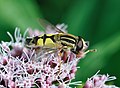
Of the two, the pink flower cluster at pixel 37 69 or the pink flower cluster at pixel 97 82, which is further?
the pink flower cluster at pixel 97 82

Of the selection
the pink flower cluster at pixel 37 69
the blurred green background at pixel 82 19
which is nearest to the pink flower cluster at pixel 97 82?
the pink flower cluster at pixel 37 69

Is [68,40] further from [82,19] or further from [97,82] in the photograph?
[82,19]

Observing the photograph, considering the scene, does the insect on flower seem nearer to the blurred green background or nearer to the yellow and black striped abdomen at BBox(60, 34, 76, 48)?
the yellow and black striped abdomen at BBox(60, 34, 76, 48)

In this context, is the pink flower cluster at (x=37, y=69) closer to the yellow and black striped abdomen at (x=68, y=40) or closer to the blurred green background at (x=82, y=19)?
the yellow and black striped abdomen at (x=68, y=40)

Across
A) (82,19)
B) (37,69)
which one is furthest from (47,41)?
(82,19)

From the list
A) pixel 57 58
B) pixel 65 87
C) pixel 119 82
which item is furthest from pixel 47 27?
pixel 119 82

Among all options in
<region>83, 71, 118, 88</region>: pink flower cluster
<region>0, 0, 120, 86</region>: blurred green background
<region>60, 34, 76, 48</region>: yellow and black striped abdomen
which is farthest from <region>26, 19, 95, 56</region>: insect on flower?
<region>0, 0, 120, 86</region>: blurred green background

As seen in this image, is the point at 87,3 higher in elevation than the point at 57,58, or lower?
higher

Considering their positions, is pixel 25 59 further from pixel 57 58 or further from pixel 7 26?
pixel 7 26
